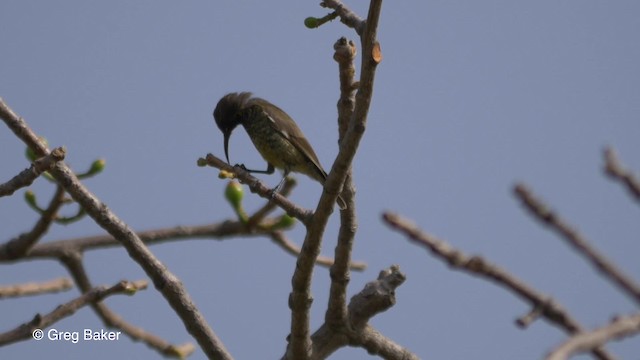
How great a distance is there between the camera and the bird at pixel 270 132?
7121 mm

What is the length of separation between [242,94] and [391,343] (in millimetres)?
4506

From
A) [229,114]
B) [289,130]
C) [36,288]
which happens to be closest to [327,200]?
[36,288]

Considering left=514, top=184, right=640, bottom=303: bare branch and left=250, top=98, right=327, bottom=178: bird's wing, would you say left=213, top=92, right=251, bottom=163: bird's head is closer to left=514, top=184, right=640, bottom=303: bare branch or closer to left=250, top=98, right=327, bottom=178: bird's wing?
left=250, top=98, right=327, bottom=178: bird's wing

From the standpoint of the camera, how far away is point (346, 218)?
3.85 m

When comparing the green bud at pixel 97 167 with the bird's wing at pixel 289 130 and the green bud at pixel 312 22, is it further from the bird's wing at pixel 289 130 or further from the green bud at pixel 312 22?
the bird's wing at pixel 289 130

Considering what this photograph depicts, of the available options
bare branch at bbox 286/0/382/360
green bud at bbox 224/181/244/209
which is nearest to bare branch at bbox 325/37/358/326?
bare branch at bbox 286/0/382/360

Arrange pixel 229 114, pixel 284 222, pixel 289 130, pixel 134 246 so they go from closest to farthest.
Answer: pixel 134 246 → pixel 284 222 → pixel 289 130 → pixel 229 114

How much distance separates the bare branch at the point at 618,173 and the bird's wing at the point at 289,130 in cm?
600

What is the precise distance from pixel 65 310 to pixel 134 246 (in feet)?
1.51

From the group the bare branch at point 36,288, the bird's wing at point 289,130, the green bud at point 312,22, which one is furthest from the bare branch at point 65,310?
the bird's wing at point 289,130

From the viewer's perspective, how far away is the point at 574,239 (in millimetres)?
885

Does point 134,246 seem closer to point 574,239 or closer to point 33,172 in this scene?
point 33,172

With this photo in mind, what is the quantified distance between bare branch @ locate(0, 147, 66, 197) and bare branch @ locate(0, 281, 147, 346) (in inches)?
17.8

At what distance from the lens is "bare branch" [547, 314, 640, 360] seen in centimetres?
80
